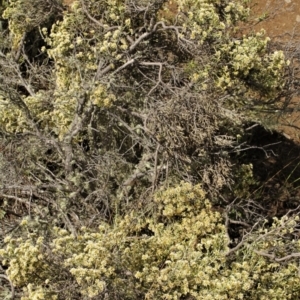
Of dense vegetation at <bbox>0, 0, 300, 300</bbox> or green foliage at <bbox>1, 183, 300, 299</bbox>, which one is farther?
dense vegetation at <bbox>0, 0, 300, 300</bbox>

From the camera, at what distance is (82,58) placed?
3.97m

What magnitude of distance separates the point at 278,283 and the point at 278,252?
207mm

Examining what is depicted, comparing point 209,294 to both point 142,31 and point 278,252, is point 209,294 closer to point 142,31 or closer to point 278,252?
point 278,252

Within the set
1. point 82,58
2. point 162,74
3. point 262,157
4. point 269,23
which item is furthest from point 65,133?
point 269,23

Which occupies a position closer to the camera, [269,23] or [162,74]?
[162,74]

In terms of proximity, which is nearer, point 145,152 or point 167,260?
point 167,260

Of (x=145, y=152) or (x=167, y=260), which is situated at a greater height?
(x=145, y=152)

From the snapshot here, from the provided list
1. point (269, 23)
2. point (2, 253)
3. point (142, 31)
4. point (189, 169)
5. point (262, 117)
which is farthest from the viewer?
point (269, 23)

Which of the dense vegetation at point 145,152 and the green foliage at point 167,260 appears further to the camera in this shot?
the dense vegetation at point 145,152

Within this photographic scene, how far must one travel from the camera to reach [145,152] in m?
4.11

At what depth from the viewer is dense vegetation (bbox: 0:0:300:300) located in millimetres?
3234

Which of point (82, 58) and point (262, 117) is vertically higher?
point (82, 58)

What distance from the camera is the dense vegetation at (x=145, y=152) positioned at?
3234 mm

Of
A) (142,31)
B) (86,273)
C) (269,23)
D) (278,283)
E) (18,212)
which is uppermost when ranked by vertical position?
(142,31)
